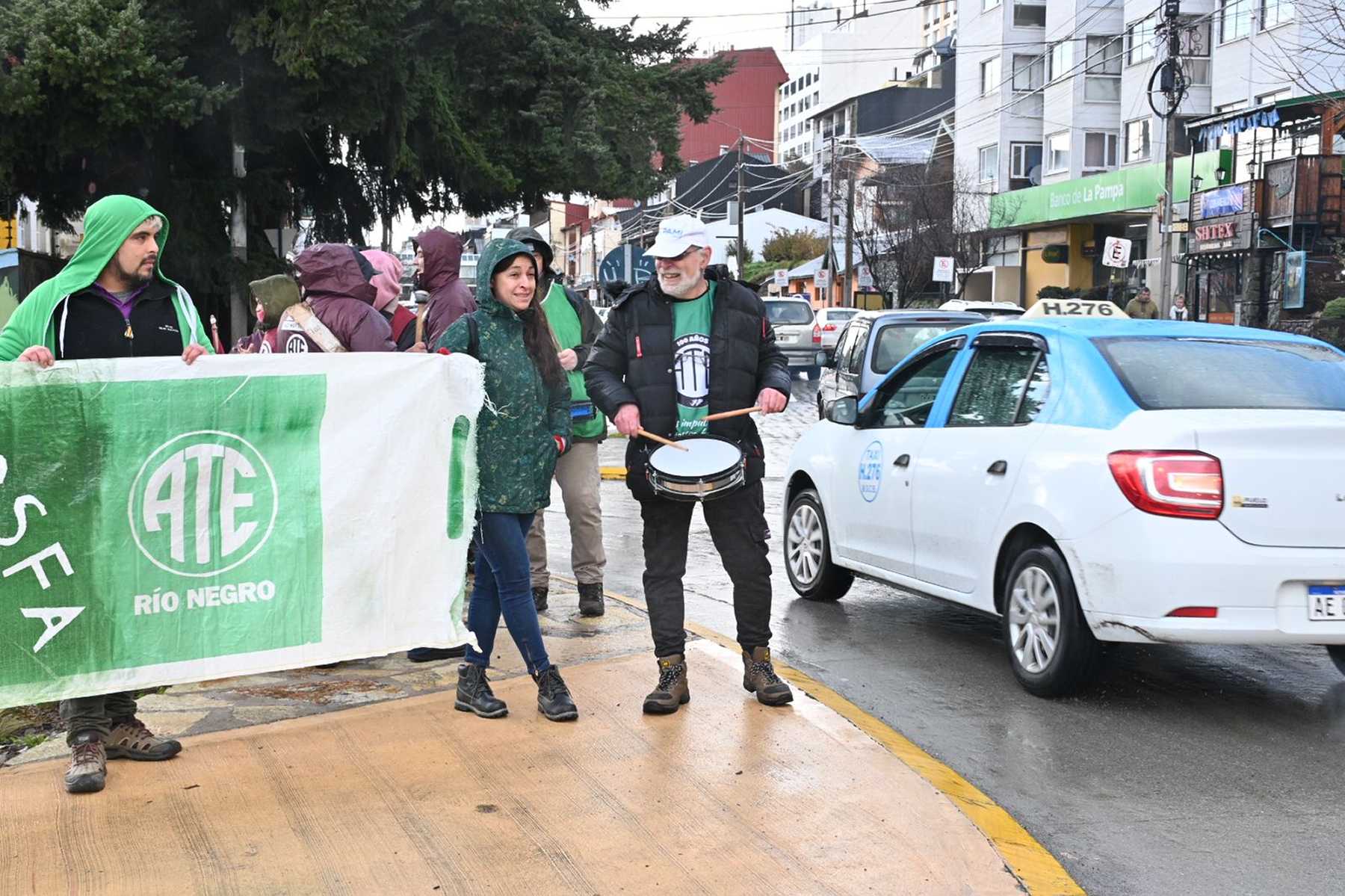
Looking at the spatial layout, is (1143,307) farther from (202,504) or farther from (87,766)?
(87,766)

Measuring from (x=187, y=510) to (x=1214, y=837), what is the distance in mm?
3578

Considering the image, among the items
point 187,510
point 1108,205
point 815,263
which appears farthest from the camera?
point 815,263

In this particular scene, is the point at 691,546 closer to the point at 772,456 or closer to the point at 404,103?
the point at 772,456

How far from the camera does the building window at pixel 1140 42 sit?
1734 inches

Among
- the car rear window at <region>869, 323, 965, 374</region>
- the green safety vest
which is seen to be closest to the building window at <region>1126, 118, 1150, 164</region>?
the car rear window at <region>869, 323, 965, 374</region>

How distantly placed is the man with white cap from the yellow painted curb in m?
0.35

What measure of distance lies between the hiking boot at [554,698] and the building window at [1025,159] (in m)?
50.7

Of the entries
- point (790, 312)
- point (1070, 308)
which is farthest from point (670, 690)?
point (790, 312)

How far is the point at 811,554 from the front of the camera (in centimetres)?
867

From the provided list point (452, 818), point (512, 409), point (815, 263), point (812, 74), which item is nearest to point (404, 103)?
point (512, 409)

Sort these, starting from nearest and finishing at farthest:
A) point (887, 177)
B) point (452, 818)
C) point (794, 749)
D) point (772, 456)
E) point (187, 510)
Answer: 1. point (452, 818)
2. point (187, 510)
3. point (794, 749)
4. point (772, 456)
5. point (887, 177)

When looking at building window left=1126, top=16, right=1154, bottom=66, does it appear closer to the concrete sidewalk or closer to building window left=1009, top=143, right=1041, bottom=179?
building window left=1009, top=143, right=1041, bottom=179

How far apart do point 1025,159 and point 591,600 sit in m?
49.1

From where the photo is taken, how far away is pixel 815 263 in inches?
2886
